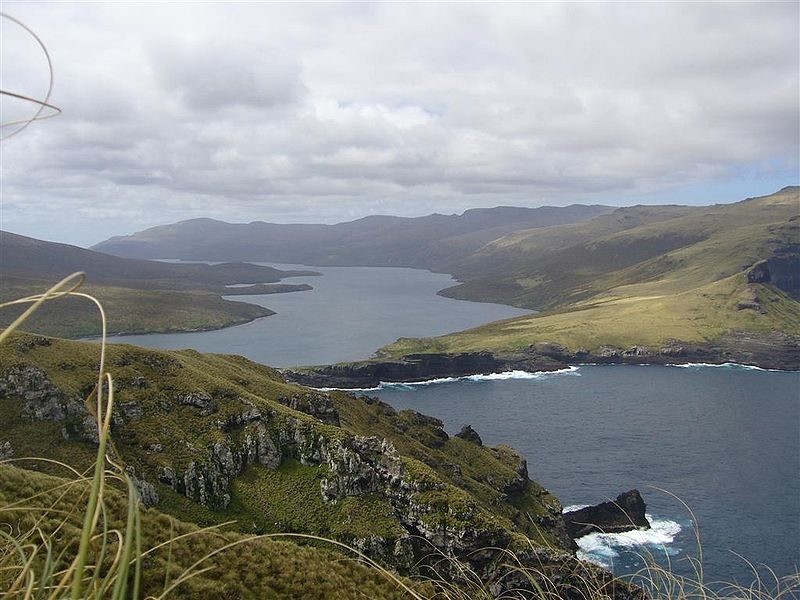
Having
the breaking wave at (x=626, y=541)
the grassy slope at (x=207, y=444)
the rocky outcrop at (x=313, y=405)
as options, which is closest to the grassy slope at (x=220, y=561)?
the grassy slope at (x=207, y=444)

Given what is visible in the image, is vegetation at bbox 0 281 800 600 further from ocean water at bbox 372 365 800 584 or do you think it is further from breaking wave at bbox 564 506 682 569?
ocean water at bbox 372 365 800 584

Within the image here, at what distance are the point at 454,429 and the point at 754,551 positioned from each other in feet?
245

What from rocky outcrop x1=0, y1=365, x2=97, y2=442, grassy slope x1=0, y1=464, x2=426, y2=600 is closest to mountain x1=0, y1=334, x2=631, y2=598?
rocky outcrop x1=0, y1=365, x2=97, y2=442

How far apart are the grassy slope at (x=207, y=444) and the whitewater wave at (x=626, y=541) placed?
853 cm

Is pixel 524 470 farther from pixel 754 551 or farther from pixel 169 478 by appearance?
pixel 169 478

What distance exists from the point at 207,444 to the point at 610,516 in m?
66.7

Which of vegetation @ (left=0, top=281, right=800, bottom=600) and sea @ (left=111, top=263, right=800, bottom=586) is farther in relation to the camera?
sea @ (left=111, top=263, right=800, bottom=586)

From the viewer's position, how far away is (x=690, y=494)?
104 metres

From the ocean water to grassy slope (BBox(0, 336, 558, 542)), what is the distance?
816 inches

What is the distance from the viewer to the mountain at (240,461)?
6053 cm

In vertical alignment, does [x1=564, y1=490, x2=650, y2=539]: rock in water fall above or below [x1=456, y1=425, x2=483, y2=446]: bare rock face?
below

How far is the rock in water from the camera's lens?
305ft

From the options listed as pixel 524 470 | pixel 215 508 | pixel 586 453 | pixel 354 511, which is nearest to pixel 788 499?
pixel 586 453

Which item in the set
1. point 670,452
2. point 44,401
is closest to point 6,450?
point 44,401
